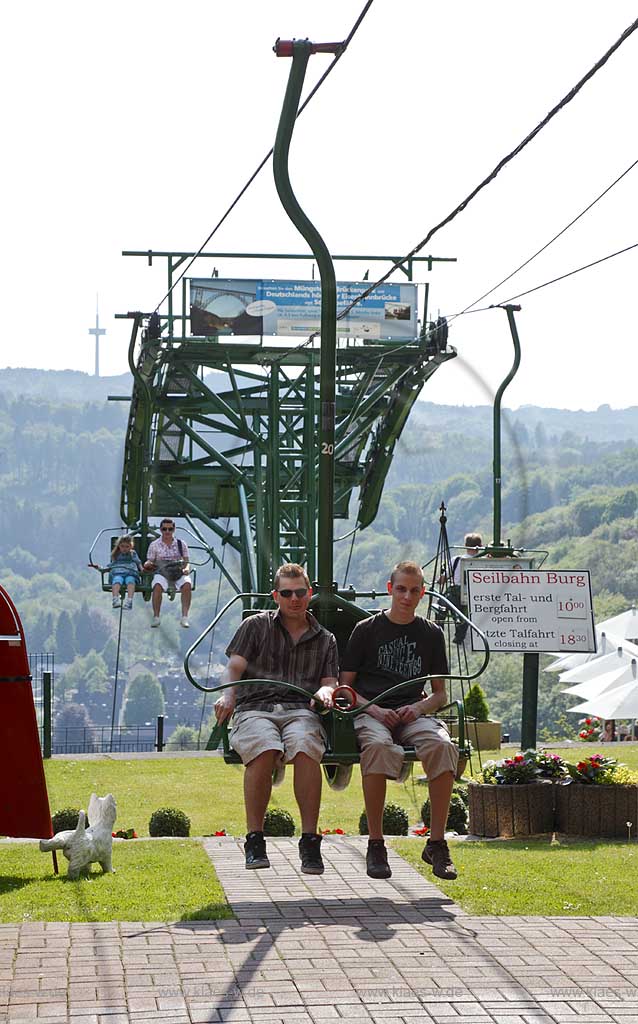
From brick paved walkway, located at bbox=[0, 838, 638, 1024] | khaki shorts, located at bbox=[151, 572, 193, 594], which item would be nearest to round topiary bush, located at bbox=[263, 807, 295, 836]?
brick paved walkway, located at bbox=[0, 838, 638, 1024]

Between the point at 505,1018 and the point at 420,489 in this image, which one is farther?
the point at 420,489

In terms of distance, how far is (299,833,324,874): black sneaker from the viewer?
27.0 feet

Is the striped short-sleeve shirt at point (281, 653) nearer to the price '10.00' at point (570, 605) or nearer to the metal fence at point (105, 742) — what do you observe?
the price '10.00' at point (570, 605)

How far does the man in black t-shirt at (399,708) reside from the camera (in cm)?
855

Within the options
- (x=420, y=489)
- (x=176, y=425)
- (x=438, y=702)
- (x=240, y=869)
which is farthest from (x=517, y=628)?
(x=420, y=489)

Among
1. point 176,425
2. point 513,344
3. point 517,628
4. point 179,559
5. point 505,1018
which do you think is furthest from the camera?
point 176,425

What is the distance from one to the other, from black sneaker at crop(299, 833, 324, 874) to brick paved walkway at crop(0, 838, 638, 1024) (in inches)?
12.8

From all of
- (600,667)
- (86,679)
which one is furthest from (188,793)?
(86,679)

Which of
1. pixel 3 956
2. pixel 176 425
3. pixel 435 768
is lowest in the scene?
pixel 3 956

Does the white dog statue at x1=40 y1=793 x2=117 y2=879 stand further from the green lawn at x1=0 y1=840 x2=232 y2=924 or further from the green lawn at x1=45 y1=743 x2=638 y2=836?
the green lawn at x1=45 y1=743 x2=638 y2=836

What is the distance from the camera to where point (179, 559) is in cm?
2639

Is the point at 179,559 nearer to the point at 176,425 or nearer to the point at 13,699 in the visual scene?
the point at 176,425

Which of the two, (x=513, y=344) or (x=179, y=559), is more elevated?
(x=513, y=344)

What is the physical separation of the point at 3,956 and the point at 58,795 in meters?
10.2
